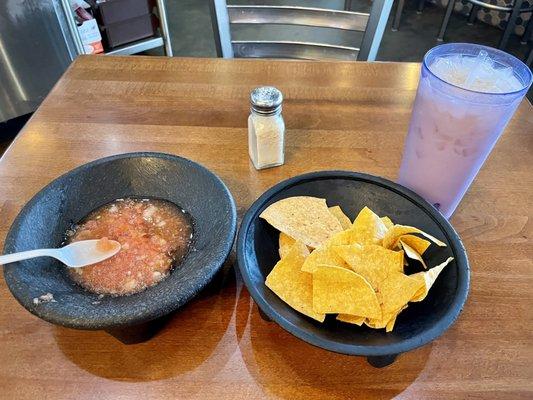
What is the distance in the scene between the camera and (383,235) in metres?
0.63

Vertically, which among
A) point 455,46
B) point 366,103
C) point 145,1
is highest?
point 455,46

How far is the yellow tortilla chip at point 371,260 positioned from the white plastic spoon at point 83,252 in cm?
36

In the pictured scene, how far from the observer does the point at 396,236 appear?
24.5 inches

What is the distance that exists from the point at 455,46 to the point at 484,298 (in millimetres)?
436

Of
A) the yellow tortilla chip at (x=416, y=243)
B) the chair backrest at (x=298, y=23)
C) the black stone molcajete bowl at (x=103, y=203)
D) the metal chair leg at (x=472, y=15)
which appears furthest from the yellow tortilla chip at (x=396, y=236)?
the metal chair leg at (x=472, y=15)

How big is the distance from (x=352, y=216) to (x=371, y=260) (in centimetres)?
16

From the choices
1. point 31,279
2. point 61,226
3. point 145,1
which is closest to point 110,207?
point 61,226

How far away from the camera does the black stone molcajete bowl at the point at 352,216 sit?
0.52 meters

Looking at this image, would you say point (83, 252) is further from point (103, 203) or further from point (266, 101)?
point (266, 101)

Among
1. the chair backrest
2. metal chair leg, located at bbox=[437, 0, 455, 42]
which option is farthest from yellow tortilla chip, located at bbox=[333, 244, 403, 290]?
metal chair leg, located at bbox=[437, 0, 455, 42]

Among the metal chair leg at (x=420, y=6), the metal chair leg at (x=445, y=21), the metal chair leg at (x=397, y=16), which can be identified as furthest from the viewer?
the metal chair leg at (x=420, y=6)

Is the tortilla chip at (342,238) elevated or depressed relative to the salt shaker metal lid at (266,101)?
depressed

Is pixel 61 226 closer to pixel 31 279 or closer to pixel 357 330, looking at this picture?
pixel 31 279

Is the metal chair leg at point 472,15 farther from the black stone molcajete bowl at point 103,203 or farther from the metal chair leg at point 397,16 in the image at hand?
the black stone molcajete bowl at point 103,203
